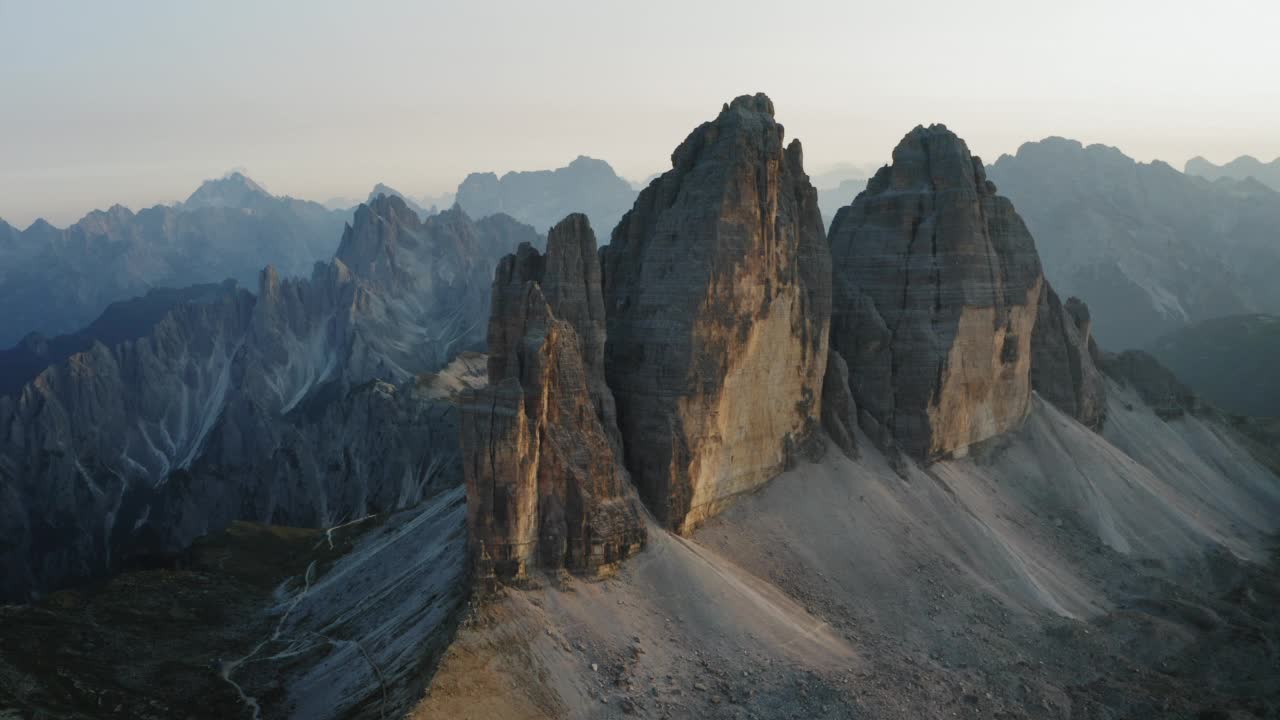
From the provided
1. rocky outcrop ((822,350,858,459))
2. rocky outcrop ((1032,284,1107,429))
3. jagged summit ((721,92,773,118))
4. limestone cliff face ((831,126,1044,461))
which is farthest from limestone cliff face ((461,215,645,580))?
rocky outcrop ((1032,284,1107,429))

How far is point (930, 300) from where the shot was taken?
55.3 metres

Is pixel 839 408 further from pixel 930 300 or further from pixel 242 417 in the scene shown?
pixel 242 417

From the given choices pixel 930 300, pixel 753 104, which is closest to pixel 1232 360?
pixel 930 300


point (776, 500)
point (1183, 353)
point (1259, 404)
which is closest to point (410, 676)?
point (776, 500)

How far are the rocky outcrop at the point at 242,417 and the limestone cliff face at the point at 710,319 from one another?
5730 cm

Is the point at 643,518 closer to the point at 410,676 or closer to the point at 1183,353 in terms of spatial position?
the point at 410,676

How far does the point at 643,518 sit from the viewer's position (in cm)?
3850

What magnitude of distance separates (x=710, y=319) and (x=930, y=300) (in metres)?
21.2

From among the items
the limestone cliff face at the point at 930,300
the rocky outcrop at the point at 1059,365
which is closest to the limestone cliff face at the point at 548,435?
the limestone cliff face at the point at 930,300

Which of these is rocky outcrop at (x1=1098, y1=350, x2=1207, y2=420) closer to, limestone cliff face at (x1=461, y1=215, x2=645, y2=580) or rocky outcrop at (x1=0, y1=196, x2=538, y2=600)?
limestone cliff face at (x1=461, y1=215, x2=645, y2=580)

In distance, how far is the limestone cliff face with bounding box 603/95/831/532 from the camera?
1618 inches

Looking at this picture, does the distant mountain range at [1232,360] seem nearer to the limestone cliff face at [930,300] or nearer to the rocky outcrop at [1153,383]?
the rocky outcrop at [1153,383]

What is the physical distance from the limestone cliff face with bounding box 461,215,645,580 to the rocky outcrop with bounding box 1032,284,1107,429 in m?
47.3

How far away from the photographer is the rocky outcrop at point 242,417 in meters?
109
